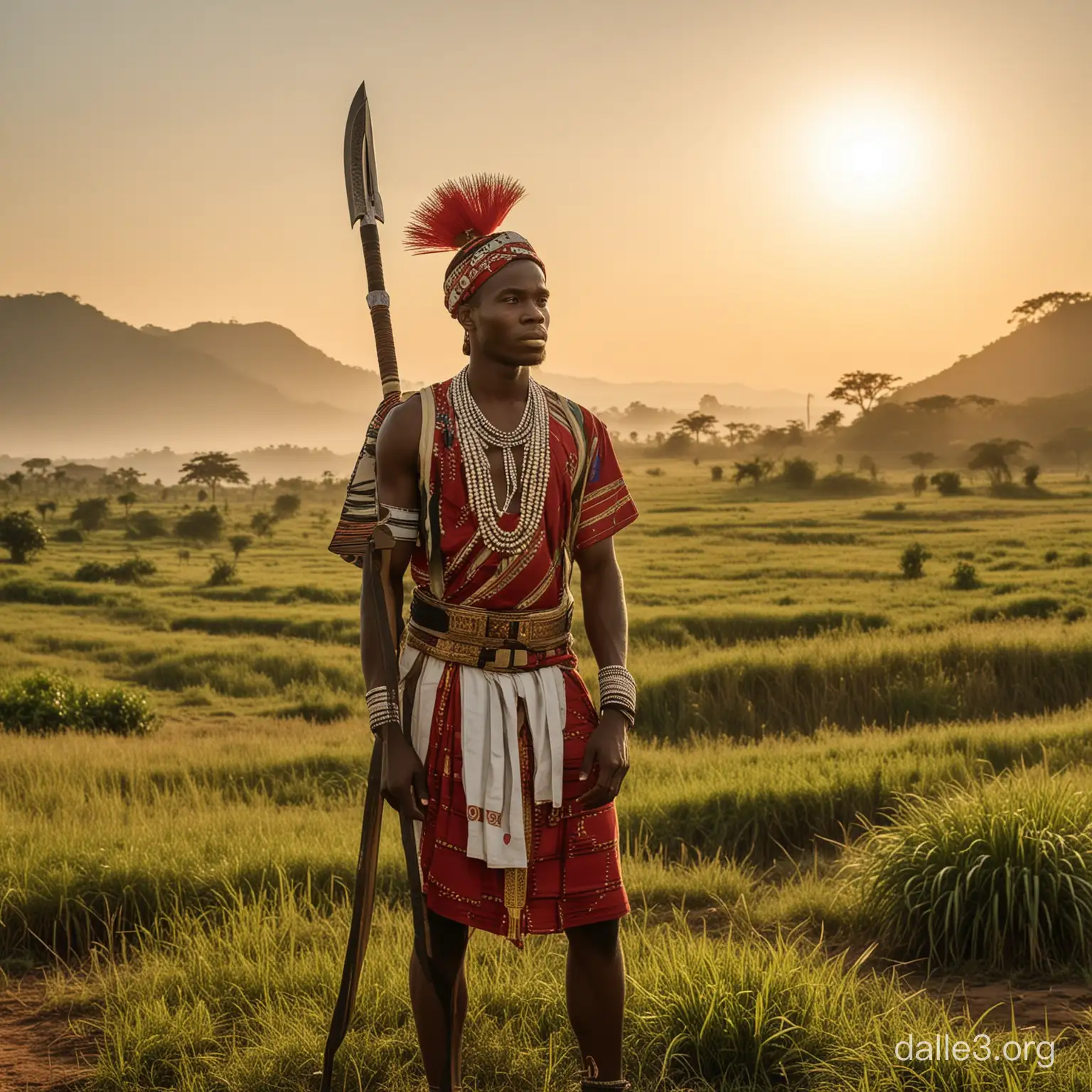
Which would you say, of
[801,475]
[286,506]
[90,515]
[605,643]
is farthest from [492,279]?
[286,506]

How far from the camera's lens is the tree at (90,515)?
5122 centimetres

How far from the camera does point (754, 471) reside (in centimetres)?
6022

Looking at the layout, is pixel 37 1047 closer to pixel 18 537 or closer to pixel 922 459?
pixel 18 537

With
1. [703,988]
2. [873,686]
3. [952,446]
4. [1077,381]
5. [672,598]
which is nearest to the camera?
[703,988]

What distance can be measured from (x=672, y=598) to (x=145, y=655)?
34.6ft

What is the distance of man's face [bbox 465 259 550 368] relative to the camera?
11.4 ft

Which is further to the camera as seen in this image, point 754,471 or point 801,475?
point 754,471

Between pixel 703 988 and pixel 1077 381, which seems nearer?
pixel 703 988

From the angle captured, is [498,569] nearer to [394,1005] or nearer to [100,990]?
[394,1005]

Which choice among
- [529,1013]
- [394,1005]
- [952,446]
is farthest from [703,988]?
[952,446]

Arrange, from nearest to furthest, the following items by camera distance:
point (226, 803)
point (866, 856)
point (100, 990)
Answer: point (100, 990)
point (866, 856)
point (226, 803)

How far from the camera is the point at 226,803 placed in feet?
32.1

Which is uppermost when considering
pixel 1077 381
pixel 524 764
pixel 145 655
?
pixel 1077 381

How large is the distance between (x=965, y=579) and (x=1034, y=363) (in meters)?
115
